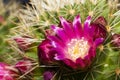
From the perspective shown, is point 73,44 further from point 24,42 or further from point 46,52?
point 24,42

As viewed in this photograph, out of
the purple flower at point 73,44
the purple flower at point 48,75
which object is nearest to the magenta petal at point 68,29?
the purple flower at point 73,44

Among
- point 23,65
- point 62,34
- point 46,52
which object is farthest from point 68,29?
point 23,65

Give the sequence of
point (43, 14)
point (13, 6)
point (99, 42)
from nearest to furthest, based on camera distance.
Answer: point (99, 42)
point (43, 14)
point (13, 6)

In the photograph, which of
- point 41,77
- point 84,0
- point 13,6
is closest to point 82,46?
point 41,77

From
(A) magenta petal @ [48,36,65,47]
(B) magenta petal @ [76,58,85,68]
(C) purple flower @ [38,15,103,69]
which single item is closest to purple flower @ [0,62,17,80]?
(C) purple flower @ [38,15,103,69]

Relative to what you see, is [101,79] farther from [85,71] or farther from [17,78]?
[17,78]

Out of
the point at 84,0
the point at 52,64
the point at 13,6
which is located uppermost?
the point at 84,0
